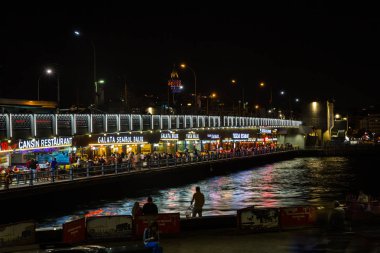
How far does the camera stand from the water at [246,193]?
36469 mm

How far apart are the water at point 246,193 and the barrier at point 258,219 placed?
13103mm

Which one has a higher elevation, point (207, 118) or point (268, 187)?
point (207, 118)

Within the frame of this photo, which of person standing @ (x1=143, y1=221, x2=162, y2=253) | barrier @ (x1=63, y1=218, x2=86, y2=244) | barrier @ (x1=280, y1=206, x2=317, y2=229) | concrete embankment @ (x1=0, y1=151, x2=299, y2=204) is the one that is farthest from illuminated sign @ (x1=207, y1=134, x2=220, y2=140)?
person standing @ (x1=143, y1=221, x2=162, y2=253)

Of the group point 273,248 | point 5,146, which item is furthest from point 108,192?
point 273,248

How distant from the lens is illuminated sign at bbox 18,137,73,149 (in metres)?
37.1

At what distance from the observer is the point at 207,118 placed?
257ft

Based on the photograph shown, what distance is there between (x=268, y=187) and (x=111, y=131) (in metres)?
15.4

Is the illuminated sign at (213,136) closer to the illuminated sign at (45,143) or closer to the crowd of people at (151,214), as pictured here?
the illuminated sign at (45,143)

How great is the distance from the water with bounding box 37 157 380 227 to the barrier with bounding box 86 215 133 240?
39.3ft

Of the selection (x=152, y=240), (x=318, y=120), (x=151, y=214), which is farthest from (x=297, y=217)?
(x=318, y=120)

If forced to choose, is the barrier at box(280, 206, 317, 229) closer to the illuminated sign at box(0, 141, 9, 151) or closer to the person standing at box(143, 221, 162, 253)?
the person standing at box(143, 221, 162, 253)

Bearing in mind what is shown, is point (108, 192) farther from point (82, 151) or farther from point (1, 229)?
point (1, 229)

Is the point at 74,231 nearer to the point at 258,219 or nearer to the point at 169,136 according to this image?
the point at 258,219

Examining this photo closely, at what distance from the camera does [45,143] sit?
39594mm
